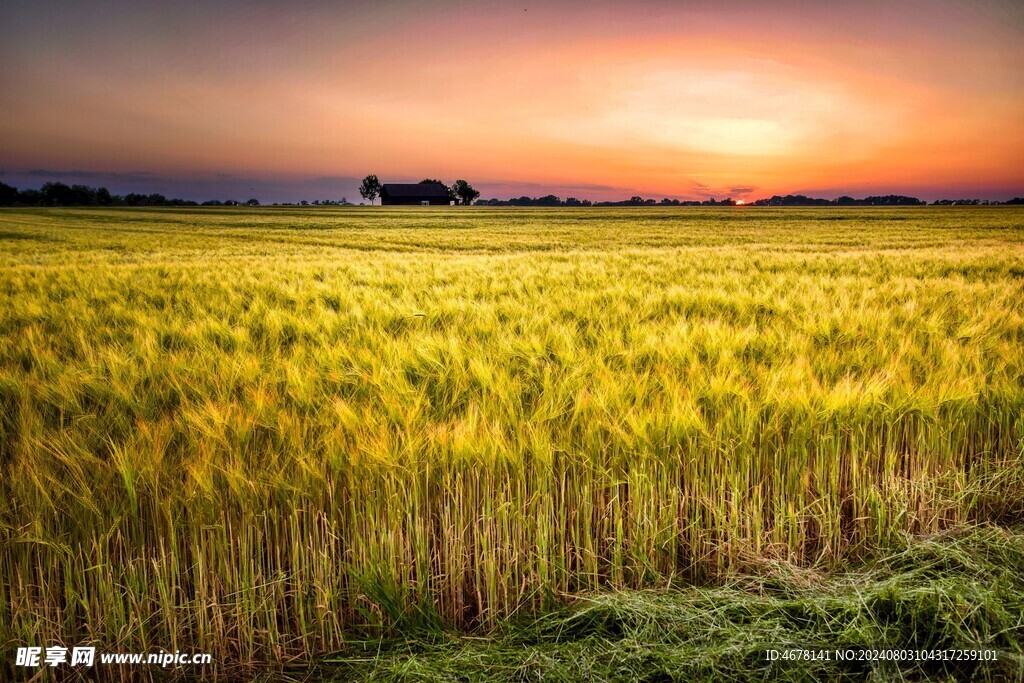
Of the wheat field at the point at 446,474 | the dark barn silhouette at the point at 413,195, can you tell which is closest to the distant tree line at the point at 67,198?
the dark barn silhouette at the point at 413,195

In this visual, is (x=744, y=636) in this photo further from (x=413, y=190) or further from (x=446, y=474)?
(x=413, y=190)

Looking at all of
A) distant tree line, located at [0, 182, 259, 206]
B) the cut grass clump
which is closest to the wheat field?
the cut grass clump

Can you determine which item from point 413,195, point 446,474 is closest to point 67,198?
point 413,195

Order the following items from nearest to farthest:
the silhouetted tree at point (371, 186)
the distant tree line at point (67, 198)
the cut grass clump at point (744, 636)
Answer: the cut grass clump at point (744, 636), the distant tree line at point (67, 198), the silhouetted tree at point (371, 186)

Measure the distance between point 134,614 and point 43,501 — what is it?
18.8 inches

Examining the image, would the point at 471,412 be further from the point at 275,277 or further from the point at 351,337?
the point at 275,277

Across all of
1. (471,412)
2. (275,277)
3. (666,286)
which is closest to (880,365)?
(471,412)

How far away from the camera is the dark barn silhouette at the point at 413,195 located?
391ft

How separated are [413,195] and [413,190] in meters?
2.45

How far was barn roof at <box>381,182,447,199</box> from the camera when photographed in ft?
391

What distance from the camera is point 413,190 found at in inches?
4756

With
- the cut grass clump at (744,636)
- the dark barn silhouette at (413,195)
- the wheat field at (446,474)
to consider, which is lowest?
the cut grass clump at (744,636)

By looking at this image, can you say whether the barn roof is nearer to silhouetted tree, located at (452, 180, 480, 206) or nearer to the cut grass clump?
silhouetted tree, located at (452, 180, 480, 206)

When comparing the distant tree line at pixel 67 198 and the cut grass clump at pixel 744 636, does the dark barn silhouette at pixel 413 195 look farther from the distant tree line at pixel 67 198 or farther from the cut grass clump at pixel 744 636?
the cut grass clump at pixel 744 636
